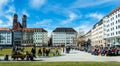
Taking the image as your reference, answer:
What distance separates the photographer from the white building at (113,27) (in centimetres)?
13150

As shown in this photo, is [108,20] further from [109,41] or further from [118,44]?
[118,44]

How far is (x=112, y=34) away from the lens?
462 feet

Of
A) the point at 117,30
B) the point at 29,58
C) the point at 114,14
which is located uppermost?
the point at 114,14

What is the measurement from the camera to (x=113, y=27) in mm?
139375

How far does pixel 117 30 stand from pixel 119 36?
14.3 ft

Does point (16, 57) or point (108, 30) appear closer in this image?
point (16, 57)

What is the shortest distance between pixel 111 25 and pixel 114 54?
91011mm

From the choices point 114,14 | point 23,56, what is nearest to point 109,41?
point 114,14

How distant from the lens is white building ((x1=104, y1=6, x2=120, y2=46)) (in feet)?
431

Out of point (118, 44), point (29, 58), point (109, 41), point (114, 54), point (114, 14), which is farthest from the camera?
point (109, 41)

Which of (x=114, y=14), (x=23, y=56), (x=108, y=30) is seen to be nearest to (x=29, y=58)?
(x=23, y=56)

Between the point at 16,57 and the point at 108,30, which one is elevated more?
the point at 108,30

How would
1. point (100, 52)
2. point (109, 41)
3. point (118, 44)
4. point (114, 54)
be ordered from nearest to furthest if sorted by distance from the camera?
point (114, 54)
point (100, 52)
point (118, 44)
point (109, 41)

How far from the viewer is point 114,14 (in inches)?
5492
